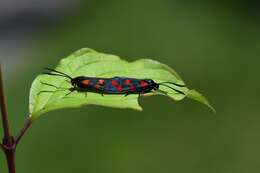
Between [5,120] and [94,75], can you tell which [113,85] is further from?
[5,120]

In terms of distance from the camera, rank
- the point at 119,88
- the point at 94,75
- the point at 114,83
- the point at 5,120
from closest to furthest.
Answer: the point at 5,120, the point at 119,88, the point at 114,83, the point at 94,75

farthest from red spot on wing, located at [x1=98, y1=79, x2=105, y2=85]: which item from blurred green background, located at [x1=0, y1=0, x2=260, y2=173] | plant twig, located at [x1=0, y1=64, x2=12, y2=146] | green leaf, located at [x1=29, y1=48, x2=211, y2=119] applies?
blurred green background, located at [x1=0, y1=0, x2=260, y2=173]

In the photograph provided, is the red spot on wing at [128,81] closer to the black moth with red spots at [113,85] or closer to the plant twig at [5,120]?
the black moth with red spots at [113,85]

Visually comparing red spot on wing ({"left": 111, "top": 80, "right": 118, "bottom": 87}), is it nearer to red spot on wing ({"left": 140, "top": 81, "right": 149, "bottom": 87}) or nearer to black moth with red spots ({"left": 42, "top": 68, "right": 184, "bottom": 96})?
black moth with red spots ({"left": 42, "top": 68, "right": 184, "bottom": 96})

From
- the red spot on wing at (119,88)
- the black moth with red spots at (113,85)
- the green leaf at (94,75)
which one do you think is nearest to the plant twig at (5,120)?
the green leaf at (94,75)

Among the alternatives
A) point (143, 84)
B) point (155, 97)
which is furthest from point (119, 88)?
point (155, 97)

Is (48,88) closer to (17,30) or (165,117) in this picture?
(165,117)

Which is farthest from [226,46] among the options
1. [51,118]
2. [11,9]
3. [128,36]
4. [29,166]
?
[11,9]

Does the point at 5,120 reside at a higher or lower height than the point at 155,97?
higher
